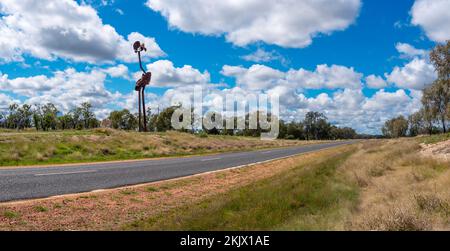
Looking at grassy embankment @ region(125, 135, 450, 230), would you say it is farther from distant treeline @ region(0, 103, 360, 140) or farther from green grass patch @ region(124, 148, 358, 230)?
distant treeline @ region(0, 103, 360, 140)

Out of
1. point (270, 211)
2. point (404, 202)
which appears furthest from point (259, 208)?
point (404, 202)

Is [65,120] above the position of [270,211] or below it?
above

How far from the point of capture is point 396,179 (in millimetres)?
12938

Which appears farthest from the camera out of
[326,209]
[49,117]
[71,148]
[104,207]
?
[49,117]

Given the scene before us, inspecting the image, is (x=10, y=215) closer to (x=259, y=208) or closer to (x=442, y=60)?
(x=259, y=208)

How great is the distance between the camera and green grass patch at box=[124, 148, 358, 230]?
7.27m

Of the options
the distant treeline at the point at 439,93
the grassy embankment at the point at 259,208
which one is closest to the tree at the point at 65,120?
the distant treeline at the point at 439,93

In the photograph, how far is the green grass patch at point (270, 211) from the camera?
23.9 ft

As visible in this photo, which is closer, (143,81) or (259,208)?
(259,208)

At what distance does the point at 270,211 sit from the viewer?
8.38m

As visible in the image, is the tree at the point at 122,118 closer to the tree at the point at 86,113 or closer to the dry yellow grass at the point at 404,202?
the tree at the point at 86,113
